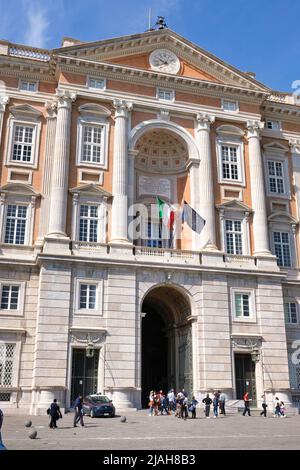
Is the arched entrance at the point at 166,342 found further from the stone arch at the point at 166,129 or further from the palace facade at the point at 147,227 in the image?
the stone arch at the point at 166,129

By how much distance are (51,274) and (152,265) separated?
687 centimetres

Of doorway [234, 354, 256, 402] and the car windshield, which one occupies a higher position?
doorway [234, 354, 256, 402]

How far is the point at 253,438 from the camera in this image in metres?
19.9

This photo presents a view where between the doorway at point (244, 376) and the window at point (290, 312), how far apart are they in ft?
17.1

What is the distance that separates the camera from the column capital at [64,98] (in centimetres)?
3809

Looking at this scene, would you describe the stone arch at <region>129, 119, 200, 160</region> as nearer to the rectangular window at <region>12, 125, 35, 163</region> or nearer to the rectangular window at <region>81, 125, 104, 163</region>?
the rectangular window at <region>81, 125, 104, 163</region>

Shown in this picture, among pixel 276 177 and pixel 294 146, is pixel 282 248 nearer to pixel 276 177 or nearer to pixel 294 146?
pixel 276 177

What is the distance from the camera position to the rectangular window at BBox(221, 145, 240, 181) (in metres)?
41.3

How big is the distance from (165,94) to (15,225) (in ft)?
52.0

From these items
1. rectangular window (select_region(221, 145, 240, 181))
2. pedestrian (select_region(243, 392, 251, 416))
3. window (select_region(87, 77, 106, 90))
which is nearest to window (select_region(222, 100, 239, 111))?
rectangular window (select_region(221, 145, 240, 181))

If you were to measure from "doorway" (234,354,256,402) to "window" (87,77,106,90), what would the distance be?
22267 millimetres

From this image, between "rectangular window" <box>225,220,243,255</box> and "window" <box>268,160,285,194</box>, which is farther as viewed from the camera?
"window" <box>268,160,285,194</box>
